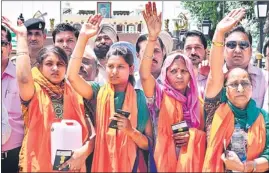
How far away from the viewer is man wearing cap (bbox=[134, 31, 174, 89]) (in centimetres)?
518

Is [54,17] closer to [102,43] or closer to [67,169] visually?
[102,43]

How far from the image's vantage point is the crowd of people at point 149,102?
16.8 feet

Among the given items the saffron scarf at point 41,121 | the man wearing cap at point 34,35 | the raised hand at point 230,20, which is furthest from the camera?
the man wearing cap at point 34,35

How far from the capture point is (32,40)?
208 inches

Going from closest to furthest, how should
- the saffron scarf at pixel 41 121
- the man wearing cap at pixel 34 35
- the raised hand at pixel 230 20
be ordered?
the raised hand at pixel 230 20 < the saffron scarf at pixel 41 121 < the man wearing cap at pixel 34 35

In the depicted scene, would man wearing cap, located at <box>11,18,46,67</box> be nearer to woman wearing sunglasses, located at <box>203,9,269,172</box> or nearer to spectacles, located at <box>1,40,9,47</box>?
spectacles, located at <box>1,40,9,47</box>

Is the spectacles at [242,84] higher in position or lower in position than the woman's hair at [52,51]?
lower

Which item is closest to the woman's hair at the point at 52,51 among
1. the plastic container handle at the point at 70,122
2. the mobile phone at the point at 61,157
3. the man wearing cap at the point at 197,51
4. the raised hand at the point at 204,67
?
the plastic container handle at the point at 70,122

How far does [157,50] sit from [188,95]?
1.33 feet

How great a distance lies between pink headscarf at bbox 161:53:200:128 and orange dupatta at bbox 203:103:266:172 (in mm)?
157

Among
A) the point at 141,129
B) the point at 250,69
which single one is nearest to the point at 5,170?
the point at 141,129

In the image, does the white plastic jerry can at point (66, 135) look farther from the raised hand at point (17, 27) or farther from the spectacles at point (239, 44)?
the spectacles at point (239, 44)

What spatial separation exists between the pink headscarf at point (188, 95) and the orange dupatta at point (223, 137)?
16 centimetres

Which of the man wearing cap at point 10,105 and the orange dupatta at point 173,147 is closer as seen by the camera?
the orange dupatta at point 173,147
